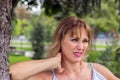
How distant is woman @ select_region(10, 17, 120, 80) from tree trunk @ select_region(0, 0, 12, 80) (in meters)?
0.16

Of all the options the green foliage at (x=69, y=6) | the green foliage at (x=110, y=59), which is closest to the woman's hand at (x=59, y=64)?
the green foliage at (x=110, y=59)

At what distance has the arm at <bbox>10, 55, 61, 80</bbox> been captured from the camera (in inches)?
96.0

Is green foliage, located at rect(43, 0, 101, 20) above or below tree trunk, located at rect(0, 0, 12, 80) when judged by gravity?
above

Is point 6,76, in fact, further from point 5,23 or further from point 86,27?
point 86,27

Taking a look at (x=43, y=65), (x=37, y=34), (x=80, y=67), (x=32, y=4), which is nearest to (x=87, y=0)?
(x=32, y=4)

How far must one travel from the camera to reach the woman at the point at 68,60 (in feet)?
8.35

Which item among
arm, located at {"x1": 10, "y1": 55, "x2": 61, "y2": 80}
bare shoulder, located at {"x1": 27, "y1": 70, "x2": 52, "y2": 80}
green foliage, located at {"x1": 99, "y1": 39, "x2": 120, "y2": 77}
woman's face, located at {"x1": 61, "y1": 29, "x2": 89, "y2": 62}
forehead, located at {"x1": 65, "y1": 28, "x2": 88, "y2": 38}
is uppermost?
forehead, located at {"x1": 65, "y1": 28, "x2": 88, "y2": 38}

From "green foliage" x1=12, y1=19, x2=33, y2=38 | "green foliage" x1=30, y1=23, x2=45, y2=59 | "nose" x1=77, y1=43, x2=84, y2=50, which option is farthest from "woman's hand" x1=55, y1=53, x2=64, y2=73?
"green foliage" x1=30, y1=23, x2=45, y2=59

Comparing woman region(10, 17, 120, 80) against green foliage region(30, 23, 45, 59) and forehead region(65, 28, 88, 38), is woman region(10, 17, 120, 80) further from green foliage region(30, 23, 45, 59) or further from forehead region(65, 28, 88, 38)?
green foliage region(30, 23, 45, 59)

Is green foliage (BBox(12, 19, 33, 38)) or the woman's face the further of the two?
green foliage (BBox(12, 19, 33, 38))

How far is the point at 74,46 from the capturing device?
2.66m

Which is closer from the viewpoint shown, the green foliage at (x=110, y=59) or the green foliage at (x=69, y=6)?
the green foliage at (x=110, y=59)

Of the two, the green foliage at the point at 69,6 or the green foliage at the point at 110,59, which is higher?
the green foliage at the point at 69,6

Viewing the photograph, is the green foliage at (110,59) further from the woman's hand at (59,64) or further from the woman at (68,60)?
the woman's hand at (59,64)
